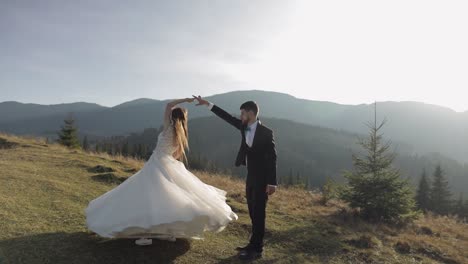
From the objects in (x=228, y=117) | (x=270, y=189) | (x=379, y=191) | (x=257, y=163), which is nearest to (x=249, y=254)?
(x=270, y=189)

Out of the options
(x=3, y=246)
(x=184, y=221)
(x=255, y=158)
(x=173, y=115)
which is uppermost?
(x=173, y=115)

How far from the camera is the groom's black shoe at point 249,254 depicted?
21.2 feet

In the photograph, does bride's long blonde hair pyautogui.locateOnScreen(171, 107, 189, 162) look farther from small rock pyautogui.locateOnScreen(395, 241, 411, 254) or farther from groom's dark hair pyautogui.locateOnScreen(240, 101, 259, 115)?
small rock pyautogui.locateOnScreen(395, 241, 411, 254)

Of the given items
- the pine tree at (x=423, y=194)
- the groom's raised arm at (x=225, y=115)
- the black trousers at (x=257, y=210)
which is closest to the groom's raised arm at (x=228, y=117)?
the groom's raised arm at (x=225, y=115)

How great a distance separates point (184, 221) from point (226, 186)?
829 centimetres

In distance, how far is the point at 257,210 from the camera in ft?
21.2

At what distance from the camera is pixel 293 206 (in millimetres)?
11945

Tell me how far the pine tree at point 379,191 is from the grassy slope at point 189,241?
63 centimetres

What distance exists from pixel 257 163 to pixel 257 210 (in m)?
0.84

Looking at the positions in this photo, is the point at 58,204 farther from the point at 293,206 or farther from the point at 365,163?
the point at 365,163

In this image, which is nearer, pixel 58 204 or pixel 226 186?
pixel 58 204

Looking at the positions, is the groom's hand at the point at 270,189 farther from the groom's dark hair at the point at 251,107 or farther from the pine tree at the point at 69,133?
the pine tree at the point at 69,133

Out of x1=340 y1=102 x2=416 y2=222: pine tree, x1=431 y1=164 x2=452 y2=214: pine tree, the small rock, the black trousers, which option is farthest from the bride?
x1=431 y1=164 x2=452 y2=214: pine tree

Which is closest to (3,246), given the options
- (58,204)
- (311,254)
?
(58,204)
